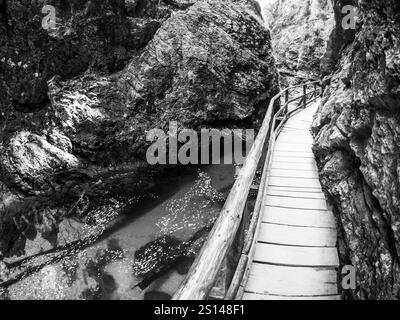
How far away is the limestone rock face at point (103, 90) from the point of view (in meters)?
11.7

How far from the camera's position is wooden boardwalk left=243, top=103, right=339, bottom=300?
13.5 feet

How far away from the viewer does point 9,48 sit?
1229 centimetres

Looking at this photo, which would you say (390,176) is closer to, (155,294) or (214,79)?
(155,294)

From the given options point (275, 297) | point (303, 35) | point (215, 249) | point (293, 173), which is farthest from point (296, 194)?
point (303, 35)

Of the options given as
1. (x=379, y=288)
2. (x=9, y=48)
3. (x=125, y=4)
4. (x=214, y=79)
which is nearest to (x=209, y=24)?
(x=214, y=79)

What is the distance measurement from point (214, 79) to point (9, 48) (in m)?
7.84

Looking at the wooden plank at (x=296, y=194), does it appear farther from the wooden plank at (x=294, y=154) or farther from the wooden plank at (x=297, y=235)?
the wooden plank at (x=294, y=154)

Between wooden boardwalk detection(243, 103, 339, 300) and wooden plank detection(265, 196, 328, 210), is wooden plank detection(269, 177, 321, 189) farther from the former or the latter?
wooden plank detection(265, 196, 328, 210)

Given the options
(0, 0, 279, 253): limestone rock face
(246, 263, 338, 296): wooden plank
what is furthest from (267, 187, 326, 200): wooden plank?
(0, 0, 279, 253): limestone rock face

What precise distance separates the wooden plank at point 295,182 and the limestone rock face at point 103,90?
607cm

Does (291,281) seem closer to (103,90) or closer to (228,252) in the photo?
(228,252)

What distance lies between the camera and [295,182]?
7.08 meters

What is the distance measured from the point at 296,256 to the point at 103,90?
1015cm

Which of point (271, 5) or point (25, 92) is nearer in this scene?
point (25, 92)
